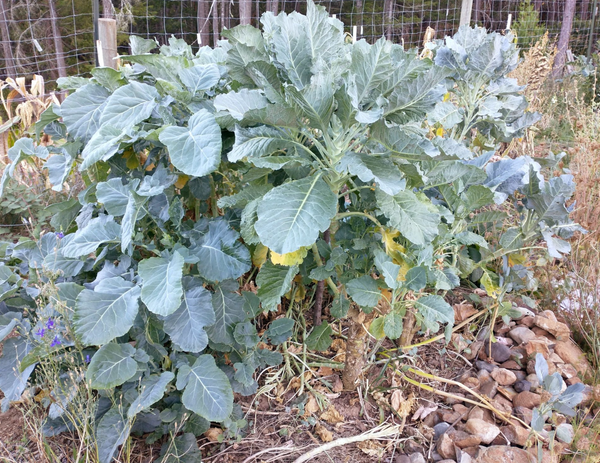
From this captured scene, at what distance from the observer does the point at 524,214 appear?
2068 mm

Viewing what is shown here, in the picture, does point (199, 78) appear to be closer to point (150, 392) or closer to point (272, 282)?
point (272, 282)

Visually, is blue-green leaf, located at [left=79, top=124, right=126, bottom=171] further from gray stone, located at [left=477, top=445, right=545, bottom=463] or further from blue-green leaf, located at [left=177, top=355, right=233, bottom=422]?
gray stone, located at [left=477, top=445, right=545, bottom=463]

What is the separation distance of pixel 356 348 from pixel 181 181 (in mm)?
935

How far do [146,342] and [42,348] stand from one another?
1.04 feet

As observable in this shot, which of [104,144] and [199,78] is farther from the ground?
[199,78]

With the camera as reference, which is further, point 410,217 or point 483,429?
point 483,429

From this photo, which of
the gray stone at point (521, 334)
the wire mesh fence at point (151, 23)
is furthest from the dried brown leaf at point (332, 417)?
the wire mesh fence at point (151, 23)

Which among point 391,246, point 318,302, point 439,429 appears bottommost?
→ point 439,429

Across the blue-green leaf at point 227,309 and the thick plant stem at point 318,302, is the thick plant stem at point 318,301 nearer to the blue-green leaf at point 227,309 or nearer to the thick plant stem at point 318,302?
the thick plant stem at point 318,302

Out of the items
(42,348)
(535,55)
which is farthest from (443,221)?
(535,55)

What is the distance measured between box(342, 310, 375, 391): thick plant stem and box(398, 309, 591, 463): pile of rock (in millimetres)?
328

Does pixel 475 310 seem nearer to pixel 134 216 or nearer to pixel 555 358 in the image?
pixel 555 358

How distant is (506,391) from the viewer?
1.82 m

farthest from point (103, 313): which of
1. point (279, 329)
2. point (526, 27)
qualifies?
point (526, 27)
